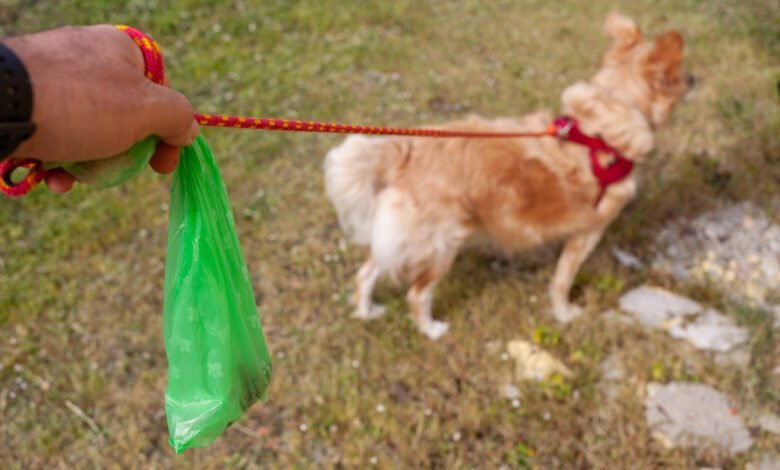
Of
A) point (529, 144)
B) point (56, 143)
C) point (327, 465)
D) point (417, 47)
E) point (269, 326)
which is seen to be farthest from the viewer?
point (417, 47)

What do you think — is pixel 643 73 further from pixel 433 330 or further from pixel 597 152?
pixel 433 330

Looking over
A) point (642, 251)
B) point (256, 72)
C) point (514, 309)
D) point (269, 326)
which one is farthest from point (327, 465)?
point (256, 72)

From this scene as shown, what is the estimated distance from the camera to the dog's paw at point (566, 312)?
12.9 ft

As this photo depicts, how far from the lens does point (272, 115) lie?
19.1 feet

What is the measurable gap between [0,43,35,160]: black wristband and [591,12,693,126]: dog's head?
3.33 meters

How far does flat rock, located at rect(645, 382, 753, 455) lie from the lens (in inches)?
123

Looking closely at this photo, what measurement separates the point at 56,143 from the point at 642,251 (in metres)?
4.20

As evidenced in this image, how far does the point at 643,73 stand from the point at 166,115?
10.4 ft

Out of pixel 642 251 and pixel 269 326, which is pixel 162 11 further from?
pixel 642 251

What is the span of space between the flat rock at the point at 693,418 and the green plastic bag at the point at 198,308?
8.10 ft

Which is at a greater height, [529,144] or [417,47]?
[529,144]

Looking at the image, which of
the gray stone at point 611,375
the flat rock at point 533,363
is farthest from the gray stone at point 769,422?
the flat rock at point 533,363

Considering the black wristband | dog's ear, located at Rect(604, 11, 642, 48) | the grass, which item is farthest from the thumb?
dog's ear, located at Rect(604, 11, 642, 48)

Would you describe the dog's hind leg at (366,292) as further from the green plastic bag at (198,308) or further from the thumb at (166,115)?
the thumb at (166,115)
